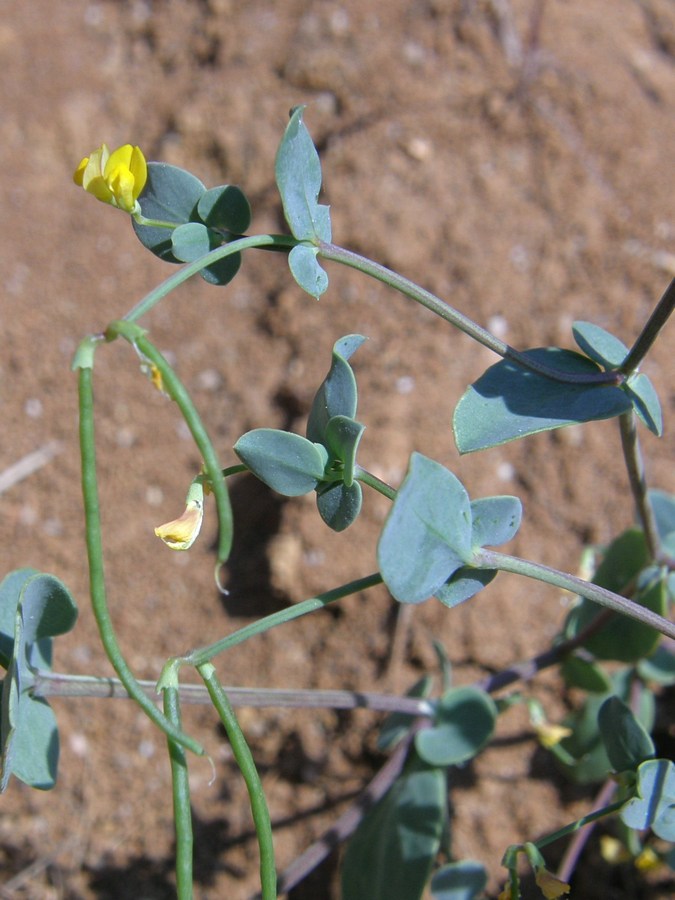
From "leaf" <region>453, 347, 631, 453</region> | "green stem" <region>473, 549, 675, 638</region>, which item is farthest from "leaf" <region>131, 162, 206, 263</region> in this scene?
"green stem" <region>473, 549, 675, 638</region>

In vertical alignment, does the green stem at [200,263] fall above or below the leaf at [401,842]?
above

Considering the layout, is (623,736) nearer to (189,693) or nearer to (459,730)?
(459,730)

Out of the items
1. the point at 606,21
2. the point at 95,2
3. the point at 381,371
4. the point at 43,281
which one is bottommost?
the point at 43,281

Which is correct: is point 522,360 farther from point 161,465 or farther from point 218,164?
point 218,164

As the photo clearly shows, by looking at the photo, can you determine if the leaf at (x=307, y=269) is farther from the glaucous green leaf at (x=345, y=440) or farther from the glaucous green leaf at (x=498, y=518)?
the glaucous green leaf at (x=498, y=518)

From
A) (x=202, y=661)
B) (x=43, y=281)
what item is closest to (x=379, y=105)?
(x=43, y=281)

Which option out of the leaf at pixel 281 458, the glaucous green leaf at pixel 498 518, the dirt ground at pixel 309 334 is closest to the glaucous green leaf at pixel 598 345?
the glaucous green leaf at pixel 498 518

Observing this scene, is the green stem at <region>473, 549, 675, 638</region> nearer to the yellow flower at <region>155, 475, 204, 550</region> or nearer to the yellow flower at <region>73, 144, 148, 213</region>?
the yellow flower at <region>155, 475, 204, 550</region>
